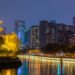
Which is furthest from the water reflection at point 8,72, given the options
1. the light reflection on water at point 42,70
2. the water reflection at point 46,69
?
the water reflection at point 46,69

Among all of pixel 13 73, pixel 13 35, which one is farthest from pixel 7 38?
pixel 13 73

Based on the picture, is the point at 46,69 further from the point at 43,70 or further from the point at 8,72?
the point at 8,72

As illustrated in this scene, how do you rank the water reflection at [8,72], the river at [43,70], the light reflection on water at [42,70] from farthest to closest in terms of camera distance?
1. the river at [43,70]
2. the light reflection on water at [42,70]
3. the water reflection at [8,72]

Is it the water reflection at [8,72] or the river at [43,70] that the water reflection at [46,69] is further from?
the water reflection at [8,72]

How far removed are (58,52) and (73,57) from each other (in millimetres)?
7362

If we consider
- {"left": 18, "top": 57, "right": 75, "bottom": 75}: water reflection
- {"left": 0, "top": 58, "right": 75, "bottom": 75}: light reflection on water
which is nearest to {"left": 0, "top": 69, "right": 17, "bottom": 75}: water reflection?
{"left": 0, "top": 58, "right": 75, "bottom": 75}: light reflection on water

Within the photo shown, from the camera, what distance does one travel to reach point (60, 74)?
111 ft

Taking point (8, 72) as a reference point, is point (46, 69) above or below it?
below

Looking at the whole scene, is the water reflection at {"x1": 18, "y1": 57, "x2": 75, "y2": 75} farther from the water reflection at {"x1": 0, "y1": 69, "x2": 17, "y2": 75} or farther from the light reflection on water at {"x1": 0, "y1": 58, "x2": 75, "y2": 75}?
the water reflection at {"x1": 0, "y1": 69, "x2": 17, "y2": 75}

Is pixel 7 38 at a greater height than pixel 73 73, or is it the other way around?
pixel 7 38

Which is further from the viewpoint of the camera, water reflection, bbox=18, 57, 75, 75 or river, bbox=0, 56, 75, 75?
water reflection, bbox=18, 57, 75, 75

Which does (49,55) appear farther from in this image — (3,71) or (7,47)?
(3,71)

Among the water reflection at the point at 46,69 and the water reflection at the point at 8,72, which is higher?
the water reflection at the point at 8,72

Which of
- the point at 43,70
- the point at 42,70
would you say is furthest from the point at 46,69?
the point at 42,70
